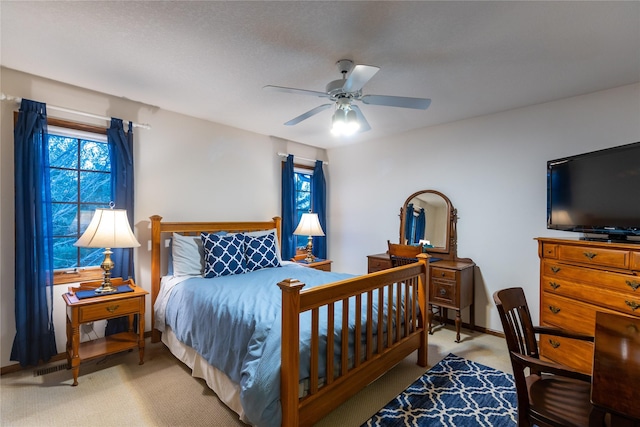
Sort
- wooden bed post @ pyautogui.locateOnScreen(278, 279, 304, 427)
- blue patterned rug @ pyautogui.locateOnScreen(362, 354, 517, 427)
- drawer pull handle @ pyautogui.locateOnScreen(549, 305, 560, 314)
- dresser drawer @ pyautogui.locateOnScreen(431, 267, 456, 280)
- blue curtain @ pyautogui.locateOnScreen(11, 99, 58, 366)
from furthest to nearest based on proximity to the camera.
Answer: dresser drawer @ pyautogui.locateOnScreen(431, 267, 456, 280) < drawer pull handle @ pyautogui.locateOnScreen(549, 305, 560, 314) < blue curtain @ pyautogui.locateOnScreen(11, 99, 58, 366) < blue patterned rug @ pyautogui.locateOnScreen(362, 354, 517, 427) < wooden bed post @ pyautogui.locateOnScreen(278, 279, 304, 427)

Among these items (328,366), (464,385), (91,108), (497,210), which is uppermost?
(91,108)

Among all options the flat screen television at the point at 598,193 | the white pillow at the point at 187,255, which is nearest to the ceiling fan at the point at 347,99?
the flat screen television at the point at 598,193

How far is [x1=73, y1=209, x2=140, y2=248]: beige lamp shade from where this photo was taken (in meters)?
2.36

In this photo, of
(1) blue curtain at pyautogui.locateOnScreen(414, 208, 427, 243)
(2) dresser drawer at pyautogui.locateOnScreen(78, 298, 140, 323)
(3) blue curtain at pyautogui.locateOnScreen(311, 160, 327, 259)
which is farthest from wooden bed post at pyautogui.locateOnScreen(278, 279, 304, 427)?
(3) blue curtain at pyautogui.locateOnScreen(311, 160, 327, 259)

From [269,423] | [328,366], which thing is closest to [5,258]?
[269,423]

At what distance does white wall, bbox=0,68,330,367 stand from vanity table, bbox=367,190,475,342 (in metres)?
1.87

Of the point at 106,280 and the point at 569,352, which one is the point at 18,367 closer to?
the point at 106,280

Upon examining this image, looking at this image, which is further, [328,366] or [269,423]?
[328,366]

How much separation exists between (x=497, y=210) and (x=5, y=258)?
461 cm

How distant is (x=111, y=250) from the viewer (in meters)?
2.82

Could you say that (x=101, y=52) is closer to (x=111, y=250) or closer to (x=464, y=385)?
(x=111, y=250)

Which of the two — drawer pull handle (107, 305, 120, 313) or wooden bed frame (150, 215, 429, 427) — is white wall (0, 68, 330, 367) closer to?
wooden bed frame (150, 215, 429, 427)

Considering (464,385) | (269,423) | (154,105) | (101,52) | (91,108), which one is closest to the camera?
(269,423)

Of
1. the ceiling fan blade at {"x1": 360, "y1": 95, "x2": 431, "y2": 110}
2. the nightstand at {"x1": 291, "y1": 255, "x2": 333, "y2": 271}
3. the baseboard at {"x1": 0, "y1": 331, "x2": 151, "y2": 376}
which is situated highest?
the ceiling fan blade at {"x1": 360, "y1": 95, "x2": 431, "y2": 110}
